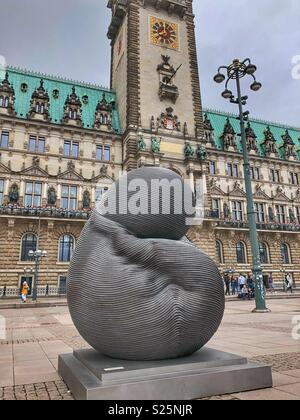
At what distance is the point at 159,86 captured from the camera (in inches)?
1494

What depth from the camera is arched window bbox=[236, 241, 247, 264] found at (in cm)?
3888

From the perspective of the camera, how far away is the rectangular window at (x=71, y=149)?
34.6 meters

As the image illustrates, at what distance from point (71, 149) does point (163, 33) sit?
19.3 meters

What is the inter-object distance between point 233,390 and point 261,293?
11907 mm

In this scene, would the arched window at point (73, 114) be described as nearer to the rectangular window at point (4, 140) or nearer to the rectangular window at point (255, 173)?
the rectangular window at point (4, 140)

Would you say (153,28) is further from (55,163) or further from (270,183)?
(270,183)

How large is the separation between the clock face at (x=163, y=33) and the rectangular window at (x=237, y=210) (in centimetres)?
2110

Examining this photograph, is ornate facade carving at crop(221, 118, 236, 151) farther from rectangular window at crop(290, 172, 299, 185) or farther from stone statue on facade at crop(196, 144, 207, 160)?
rectangular window at crop(290, 172, 299, 185)

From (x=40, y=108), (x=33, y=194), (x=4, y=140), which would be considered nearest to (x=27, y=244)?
(x=33, y=194)

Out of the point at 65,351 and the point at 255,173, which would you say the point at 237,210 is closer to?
the point at 255,173

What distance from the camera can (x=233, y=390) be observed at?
397 cm

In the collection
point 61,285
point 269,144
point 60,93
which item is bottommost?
point 61,285

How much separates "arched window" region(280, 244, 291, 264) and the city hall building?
0.42ft
